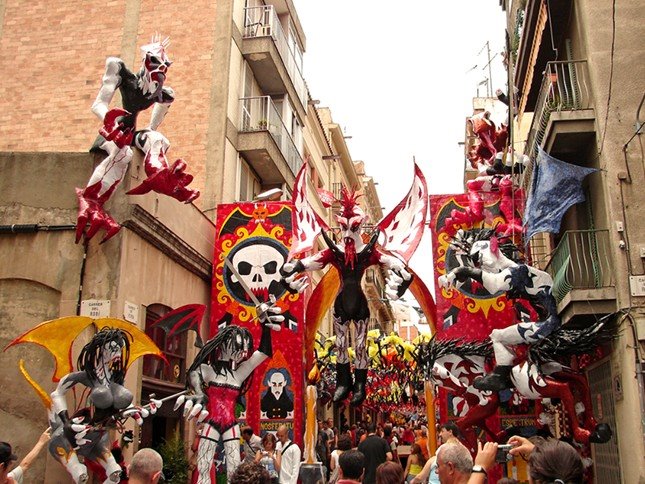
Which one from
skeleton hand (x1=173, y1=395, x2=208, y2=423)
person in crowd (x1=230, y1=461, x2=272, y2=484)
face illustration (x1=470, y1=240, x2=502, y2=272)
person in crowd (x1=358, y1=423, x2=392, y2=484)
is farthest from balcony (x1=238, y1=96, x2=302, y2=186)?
person in crowd (x1=230, y1=461, x2=272, y2=484)

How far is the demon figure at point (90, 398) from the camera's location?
344 inches

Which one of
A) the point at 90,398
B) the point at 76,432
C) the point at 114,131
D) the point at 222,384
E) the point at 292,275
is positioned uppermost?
the point at 114,131

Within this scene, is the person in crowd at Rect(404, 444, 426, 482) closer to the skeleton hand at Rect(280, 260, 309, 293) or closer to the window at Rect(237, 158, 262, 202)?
the skeleton hand at Rect(280, 260, 309, 293)

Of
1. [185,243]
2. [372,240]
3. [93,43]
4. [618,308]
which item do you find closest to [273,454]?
[372,240]

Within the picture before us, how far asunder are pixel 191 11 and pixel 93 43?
2.58 meters

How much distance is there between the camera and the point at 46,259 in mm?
11102

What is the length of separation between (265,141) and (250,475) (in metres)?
14.4

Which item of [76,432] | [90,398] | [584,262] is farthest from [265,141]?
[76,432]

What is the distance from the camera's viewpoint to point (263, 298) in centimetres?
1459

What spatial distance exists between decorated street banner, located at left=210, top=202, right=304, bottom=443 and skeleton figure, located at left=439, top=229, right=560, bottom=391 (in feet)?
15.7

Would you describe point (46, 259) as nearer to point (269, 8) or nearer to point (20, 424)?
point (20, 424)

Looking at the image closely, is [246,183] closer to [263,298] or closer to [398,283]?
[263,298]

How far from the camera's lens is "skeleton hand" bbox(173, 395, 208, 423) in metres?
9.29

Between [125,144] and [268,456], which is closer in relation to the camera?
[268,456]
